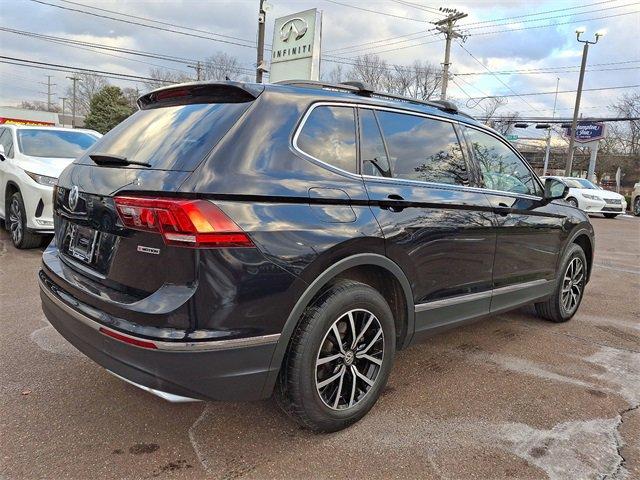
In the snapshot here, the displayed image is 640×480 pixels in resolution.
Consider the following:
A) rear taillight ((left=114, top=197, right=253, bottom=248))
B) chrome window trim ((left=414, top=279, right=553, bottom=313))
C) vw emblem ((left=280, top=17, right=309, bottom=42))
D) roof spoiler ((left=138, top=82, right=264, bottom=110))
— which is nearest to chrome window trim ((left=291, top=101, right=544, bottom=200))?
roof spoiler ((left=138, top=82, right=264, bottom=110))

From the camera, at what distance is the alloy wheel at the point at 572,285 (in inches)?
189

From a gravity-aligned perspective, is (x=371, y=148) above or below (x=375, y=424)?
above

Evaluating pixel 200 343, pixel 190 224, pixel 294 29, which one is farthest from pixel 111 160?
pixel 294 29

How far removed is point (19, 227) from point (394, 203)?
5848mm

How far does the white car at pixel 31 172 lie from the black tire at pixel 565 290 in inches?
228

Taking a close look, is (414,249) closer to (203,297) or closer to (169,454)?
(203,297)

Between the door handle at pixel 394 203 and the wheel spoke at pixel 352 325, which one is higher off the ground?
the door handle at pixel 394 203

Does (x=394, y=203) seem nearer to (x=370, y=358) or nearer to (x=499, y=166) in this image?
(x=370, y=358)

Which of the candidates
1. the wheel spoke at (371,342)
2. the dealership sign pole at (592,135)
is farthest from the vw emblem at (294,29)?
the dealership sign pole at (592,135)

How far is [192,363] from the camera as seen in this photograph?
82.8 inches

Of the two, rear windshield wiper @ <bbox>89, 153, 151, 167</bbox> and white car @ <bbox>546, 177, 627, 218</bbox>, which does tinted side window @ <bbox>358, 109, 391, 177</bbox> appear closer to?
rear windshield wiper @ <bbox>89, 153, 151, 167</bbox>

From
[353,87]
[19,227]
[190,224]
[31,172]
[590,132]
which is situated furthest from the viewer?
[590,132]

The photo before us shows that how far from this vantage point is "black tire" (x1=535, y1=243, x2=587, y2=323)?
4.66m

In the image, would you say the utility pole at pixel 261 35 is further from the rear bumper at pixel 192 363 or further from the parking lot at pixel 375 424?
the rear bumper at pixel 192 363
